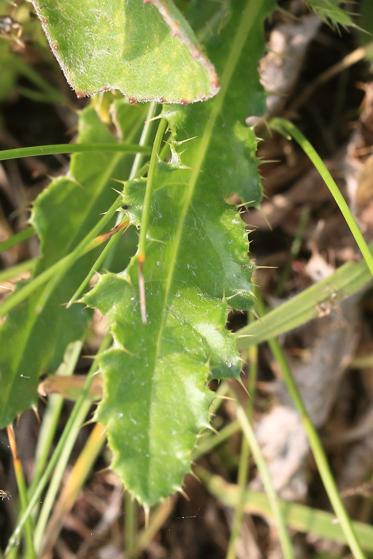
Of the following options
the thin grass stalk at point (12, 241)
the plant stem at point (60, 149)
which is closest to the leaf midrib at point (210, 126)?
the plant stem at point (60, 149)

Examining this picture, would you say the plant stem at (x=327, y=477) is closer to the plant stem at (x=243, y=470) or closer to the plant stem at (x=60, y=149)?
the plant stem at (x=243, y=470)

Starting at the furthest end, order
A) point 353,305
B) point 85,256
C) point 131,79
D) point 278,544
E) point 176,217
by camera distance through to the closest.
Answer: point 278,544
point 353,305
point 85,256
point 176,217
point 131,79

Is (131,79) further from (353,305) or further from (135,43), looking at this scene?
(353,305)

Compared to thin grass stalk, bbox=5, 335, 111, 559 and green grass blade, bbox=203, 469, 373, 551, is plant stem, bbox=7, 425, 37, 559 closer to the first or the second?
thin grass stalk, bbox=5, 335, 111, 559

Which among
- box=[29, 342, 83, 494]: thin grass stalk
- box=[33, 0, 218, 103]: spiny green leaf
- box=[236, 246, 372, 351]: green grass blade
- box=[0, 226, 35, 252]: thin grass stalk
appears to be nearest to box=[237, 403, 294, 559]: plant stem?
box=[236, 246, 372, 351]: green grass blade

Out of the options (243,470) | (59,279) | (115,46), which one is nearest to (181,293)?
(59,279)

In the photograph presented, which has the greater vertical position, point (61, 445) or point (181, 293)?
point (181, 293)

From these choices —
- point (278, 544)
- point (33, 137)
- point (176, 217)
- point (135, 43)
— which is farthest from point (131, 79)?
point (278, 544)

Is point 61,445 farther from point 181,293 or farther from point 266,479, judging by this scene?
point 266,479
